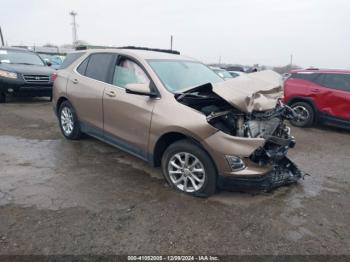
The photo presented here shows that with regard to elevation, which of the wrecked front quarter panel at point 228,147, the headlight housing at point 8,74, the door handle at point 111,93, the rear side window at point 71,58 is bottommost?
the wrecked front quarter panel at point 228,147

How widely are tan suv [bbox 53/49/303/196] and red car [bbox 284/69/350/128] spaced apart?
3884mm

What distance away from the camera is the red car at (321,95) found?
→ 763 cm

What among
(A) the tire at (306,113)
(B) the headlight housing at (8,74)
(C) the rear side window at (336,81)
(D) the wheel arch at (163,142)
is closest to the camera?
(D) the wheel arch at (163,142)

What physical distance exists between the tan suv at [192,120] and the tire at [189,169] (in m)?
0.01

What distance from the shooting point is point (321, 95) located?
7.93 meters

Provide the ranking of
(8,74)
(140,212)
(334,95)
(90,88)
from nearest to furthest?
(140,212), (90,88), (334,95), (8,74)

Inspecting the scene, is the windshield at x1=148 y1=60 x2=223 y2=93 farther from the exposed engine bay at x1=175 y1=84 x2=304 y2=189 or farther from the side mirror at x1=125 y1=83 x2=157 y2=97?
the exposed engine bay at x1=175 y1=84 x2=304 y2=189

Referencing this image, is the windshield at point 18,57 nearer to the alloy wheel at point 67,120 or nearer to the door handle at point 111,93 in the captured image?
the alloy wheel at point 67,120

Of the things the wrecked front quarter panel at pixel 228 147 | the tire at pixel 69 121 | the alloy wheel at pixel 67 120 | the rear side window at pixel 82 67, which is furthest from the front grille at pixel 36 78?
the wrecked front quarter panel at pixel 228 147

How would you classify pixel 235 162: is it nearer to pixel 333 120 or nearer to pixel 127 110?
pixel 127 110

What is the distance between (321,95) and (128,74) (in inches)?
228

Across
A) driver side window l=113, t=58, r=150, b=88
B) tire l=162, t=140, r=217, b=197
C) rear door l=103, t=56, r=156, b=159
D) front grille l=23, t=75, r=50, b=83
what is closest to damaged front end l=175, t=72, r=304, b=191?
tire l=162, t=140, r=217, b=197

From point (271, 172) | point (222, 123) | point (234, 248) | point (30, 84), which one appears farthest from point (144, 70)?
point (30, 84)

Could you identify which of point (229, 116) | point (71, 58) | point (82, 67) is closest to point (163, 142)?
point (229, 116)
